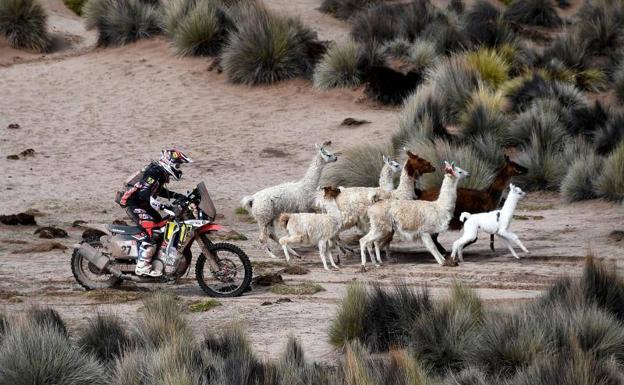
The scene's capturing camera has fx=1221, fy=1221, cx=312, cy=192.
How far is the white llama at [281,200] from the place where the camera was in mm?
17234

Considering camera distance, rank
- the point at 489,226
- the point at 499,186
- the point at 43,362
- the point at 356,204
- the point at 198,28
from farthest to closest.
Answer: the point at 198,28 < the point at 499,186 < the point at 356,204 < the point at 489,226 < the point at 43,362

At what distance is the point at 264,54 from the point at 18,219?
39.3 feet

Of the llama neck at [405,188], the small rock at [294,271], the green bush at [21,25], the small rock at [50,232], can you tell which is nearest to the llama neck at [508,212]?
the llama neck at [405,188]

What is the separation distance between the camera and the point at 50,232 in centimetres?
1825

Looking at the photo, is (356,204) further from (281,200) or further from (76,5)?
(76,5)

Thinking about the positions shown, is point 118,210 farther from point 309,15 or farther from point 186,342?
point 309,15

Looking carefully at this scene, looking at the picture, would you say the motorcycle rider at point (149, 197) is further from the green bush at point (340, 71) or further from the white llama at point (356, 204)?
the green bush at point (340, 71)

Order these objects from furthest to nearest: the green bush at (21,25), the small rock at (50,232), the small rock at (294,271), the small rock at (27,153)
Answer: the green bush at (21,25) < the small rock at (27,153) < the small rock at (50,232) < the small rock at (294,271)

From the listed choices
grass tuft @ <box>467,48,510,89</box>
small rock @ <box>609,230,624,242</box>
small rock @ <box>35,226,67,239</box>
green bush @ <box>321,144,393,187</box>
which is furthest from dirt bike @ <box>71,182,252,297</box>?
grass tuft @ <box>467,48,510,89</box>

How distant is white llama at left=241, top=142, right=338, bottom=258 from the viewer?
1723cm

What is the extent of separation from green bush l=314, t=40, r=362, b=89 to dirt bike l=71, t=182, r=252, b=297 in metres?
15.0

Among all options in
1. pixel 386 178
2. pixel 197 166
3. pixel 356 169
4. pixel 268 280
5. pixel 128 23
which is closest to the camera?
pixel 268 280

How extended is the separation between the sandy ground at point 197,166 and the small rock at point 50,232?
0.21 metres

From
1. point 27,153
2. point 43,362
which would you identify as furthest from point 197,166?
point 43,362
